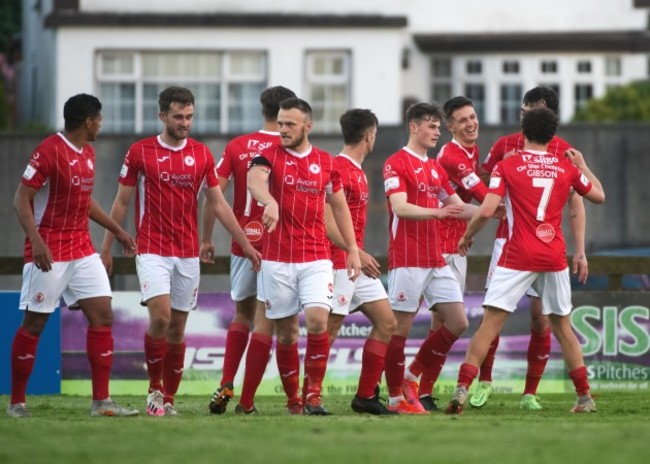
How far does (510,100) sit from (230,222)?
29342mm

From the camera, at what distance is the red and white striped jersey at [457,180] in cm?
1412

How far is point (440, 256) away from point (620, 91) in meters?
26.3

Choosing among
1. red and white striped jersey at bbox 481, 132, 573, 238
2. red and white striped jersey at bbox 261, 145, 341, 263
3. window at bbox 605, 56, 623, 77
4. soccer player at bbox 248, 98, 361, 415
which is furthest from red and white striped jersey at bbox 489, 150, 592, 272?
window at bbox 605, 56, 623, 77

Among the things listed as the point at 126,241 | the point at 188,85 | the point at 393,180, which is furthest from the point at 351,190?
the point at 188,85

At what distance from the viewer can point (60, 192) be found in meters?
12.6

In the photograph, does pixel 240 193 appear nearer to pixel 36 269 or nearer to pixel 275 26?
pixel 36 269

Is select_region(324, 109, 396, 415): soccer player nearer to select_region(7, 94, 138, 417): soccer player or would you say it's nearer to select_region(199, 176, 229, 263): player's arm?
select_region(199, 176, 229, 263): player's arm

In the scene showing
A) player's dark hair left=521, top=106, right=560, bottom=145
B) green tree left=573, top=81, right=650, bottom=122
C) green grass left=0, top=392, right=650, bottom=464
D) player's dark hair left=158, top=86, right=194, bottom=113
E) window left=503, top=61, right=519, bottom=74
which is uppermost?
window left=503, top=61, right=519, bottom=74

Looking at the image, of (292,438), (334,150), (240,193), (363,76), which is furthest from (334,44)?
(292,438)

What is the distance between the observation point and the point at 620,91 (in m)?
39.2

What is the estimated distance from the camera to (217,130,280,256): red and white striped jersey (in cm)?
1355

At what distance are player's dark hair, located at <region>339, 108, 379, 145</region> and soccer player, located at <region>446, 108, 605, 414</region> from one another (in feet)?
3.41

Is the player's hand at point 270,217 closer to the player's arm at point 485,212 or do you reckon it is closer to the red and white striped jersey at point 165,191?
the red and white striped jersey at point 165,191

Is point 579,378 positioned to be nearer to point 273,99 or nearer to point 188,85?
point 273,99
